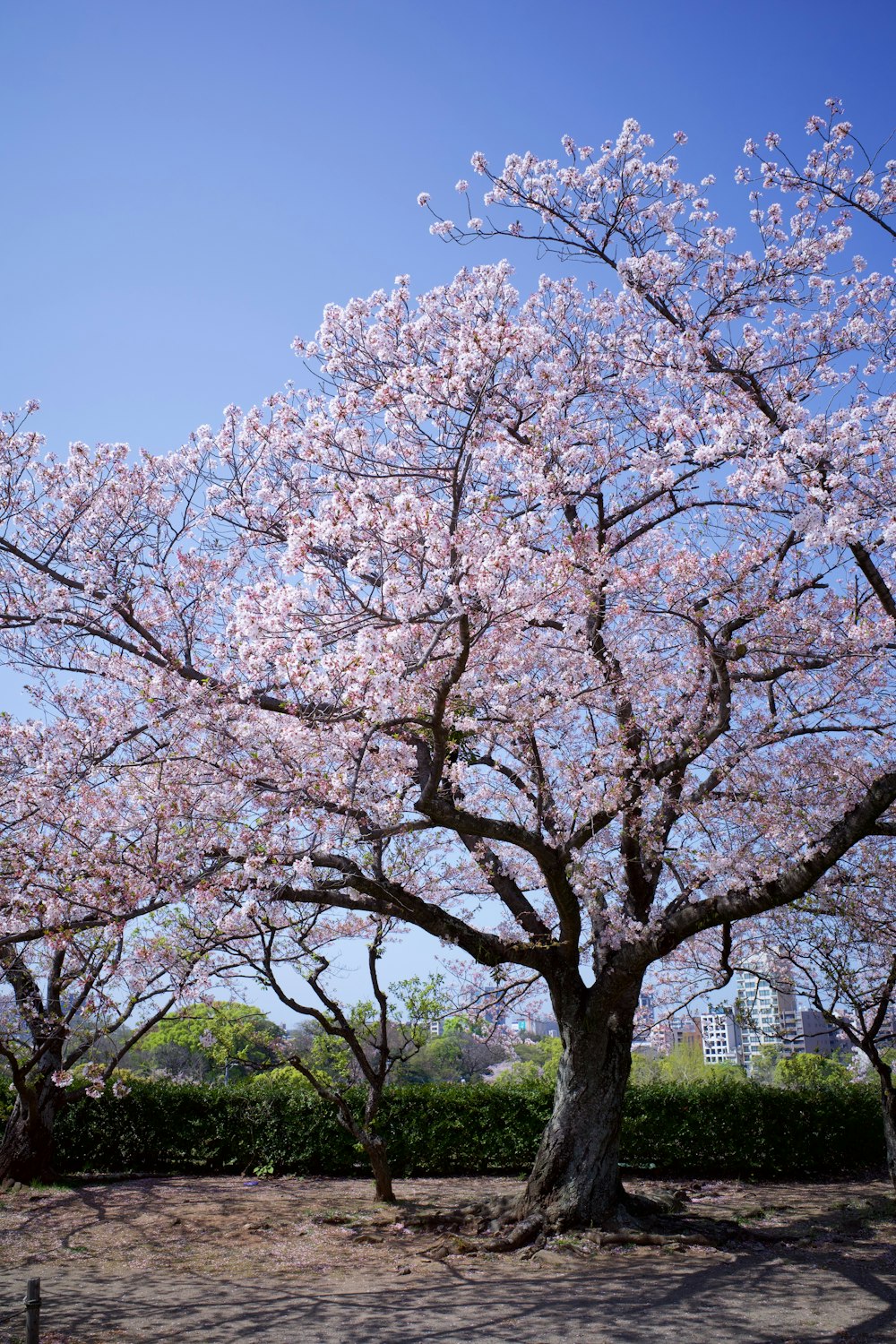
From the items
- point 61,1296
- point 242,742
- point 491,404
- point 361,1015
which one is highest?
point 491,404

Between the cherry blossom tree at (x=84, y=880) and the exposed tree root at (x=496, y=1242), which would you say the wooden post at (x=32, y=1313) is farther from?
the exposed tree root at (x=496, y=1242)

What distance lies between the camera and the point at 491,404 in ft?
24.4

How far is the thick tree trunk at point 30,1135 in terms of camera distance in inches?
416

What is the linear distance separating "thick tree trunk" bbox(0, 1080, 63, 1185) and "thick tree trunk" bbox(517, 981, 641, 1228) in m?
6.00

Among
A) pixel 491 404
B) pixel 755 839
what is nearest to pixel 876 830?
pixel 755 839

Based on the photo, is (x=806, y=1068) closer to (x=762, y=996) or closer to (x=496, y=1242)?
(x=762, y=996)

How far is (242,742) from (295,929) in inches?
119

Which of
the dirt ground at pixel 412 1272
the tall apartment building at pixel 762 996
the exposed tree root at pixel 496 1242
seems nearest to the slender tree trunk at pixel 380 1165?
the dirt ground at pixel 412 1272

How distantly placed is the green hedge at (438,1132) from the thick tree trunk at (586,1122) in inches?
155

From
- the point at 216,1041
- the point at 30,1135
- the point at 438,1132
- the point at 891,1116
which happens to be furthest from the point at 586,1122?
the point at 30,1135

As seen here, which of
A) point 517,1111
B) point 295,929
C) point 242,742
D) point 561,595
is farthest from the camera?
point 517,1111

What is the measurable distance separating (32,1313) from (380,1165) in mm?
5893

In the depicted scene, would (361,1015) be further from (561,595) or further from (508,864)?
(561,595)

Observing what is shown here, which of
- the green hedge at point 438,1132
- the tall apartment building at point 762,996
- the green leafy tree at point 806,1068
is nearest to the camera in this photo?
the tall apartment building at point 762,996
